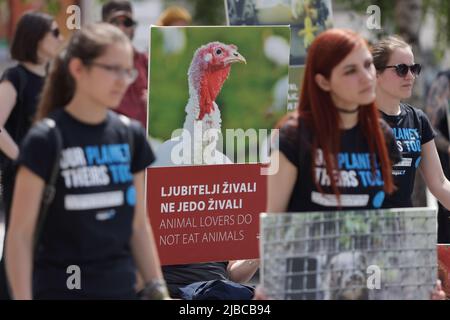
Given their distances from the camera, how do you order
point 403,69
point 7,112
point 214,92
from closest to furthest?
point 403,69 → point 7,112 → point 214,92

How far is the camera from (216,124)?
20.3 feet

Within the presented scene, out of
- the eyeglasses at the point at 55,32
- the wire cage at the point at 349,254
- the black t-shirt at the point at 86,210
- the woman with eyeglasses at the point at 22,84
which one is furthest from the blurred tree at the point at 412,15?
the black t-shirt at the point at 86,210

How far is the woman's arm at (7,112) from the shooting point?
231 inches

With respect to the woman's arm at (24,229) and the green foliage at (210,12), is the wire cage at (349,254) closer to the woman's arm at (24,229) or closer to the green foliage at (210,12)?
the woman's arm at (24,229)

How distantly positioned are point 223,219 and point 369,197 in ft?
6.63

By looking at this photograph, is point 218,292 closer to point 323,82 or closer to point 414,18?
point 323,82

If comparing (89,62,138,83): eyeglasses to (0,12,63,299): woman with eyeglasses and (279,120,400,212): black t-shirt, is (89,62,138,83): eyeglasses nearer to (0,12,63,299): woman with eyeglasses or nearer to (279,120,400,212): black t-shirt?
(279,120,400,212): black t-shirt

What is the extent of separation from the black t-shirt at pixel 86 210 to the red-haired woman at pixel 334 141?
61cm

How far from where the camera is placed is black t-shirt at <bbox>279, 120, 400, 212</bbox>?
4.13m

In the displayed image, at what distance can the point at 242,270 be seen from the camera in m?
6.39

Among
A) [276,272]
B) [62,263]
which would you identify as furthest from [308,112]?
[62,263]

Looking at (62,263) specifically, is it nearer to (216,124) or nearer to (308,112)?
(308,112)

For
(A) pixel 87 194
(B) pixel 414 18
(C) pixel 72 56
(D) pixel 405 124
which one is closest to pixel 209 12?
(B) pixel 414 18

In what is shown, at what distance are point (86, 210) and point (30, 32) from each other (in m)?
2.94
